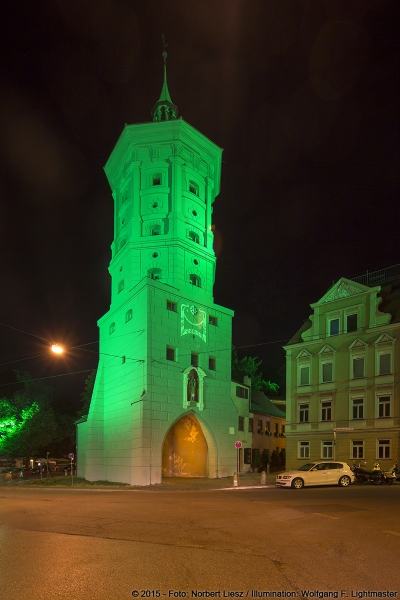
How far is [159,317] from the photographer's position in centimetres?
3716

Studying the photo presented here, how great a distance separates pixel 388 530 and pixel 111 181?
41846 mm

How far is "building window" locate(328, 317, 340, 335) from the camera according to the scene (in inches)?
1619

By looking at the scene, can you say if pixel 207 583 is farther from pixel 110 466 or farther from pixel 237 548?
pixel 110 466

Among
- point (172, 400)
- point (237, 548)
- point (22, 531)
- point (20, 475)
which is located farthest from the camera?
point (20, 475)

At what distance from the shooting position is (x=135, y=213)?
137 ft

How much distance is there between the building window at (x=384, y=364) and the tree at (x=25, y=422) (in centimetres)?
4056

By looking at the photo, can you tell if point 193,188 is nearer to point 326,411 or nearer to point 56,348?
point 326,411

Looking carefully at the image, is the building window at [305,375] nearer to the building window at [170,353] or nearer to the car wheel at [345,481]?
the building window at [170,353]

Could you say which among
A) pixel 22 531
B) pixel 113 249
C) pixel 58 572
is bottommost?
pixel 22 531

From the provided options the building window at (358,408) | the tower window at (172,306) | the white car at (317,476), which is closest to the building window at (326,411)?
the building window at (358,408)

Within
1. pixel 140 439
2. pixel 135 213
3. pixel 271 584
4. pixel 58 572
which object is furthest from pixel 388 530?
pixel 135 213

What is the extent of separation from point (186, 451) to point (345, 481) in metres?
16.9

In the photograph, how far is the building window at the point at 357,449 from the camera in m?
37.6

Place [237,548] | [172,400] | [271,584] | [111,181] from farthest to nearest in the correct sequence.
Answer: [111,181] → [172,400] → [237,548] → [271,584]
